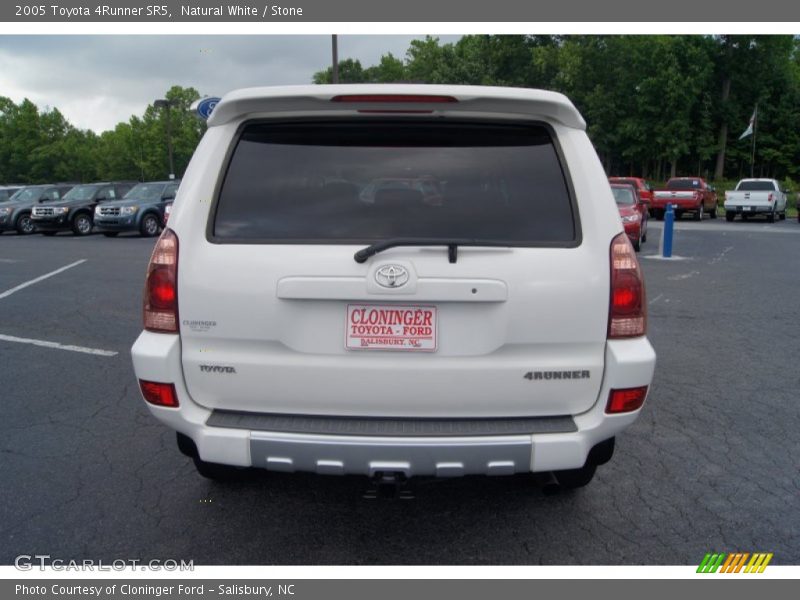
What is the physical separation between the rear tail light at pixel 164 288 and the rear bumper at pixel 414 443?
0.09 m

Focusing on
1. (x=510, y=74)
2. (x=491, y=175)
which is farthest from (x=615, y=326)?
(x=510, y=74)

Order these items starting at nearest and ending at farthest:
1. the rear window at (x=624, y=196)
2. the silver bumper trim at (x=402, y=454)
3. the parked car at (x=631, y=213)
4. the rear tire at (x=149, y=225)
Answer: the silver bumper trim at (x=402, y=454)
the parked car at (x=631, y=213)
the rear window at (x=624, y=196)
the rear tire at (x=149, y=225)

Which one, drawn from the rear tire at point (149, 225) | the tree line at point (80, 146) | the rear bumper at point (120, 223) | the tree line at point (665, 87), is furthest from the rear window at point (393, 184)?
the tree line at point (80, 146)

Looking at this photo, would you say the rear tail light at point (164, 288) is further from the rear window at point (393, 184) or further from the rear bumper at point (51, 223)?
the rear bumper at point (51, 223)

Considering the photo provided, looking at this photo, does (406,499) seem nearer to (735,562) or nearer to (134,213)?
(735,562)

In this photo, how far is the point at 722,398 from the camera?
16.9 ft

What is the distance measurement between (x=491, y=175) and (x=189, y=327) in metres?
1.40

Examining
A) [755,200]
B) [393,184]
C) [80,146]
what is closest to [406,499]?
[393,184]

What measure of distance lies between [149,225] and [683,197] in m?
20.6

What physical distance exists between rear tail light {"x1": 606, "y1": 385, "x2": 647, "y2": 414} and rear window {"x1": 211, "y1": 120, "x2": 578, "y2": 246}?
2.17 ft

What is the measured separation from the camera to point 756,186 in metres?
28.2

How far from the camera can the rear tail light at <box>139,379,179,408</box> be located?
2.87 metres

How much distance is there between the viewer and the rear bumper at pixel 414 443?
8.64ft

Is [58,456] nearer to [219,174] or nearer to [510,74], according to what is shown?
Result: [219,174]
